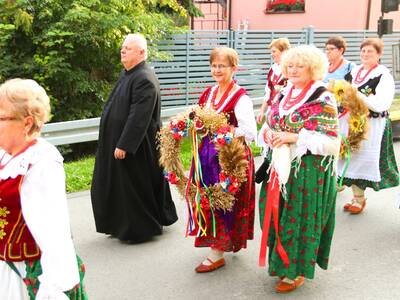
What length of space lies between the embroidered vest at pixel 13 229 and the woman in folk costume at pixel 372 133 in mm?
4026

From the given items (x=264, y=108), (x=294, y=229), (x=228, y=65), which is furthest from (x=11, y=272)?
(x=264, y=108)

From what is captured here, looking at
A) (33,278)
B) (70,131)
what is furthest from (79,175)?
(33,278)

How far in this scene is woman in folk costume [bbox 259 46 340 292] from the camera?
144 inches

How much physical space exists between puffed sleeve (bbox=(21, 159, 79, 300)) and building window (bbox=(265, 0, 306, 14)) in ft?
→ 61.7

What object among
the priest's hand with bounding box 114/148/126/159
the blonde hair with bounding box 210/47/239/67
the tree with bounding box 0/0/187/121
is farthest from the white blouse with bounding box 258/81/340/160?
the tree with bounding box 0/0/187/121

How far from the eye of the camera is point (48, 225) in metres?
2.09

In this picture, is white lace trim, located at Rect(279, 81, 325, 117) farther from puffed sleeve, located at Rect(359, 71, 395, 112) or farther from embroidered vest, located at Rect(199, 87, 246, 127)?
puffed sleeve, located at Rect(359, 71, 395, 112)

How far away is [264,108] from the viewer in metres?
6.91

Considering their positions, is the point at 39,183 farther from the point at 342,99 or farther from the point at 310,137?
the point at 342,99

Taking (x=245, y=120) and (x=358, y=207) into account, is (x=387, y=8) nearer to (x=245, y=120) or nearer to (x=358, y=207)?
(x=358, y=207)

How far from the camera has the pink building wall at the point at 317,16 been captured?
59.5 ft

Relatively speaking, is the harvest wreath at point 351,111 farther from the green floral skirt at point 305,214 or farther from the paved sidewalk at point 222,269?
the green floral skirt at point 305,214

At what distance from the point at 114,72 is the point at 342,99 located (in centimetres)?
594

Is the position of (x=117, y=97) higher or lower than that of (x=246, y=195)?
higher
